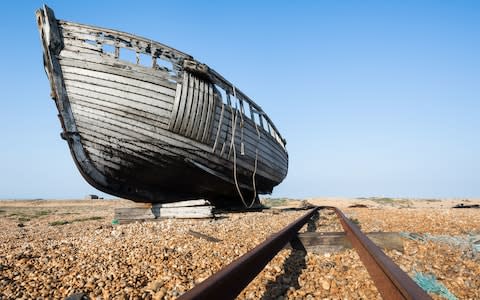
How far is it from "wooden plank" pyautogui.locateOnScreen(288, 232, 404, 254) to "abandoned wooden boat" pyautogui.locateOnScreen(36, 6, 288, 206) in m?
5.71

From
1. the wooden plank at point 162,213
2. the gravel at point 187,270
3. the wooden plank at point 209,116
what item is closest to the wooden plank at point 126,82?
the wooden plank at point 209,116

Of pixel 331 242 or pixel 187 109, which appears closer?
pixel 331 242

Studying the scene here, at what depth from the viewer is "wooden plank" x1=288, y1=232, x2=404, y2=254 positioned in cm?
378

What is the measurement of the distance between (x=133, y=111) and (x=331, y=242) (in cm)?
629

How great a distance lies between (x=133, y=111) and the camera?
832cm

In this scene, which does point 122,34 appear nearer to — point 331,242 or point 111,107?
point 111,107

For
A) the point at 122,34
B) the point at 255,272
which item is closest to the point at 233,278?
the point at 255,272

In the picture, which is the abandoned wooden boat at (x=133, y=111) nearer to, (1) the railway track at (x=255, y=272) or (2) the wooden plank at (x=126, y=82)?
(2) the wooden plank at (x=126, y=82)

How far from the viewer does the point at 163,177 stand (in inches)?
373

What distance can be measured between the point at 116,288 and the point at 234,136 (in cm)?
786

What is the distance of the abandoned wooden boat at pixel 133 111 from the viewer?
26.9ft

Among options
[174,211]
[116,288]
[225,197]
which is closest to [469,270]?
[116,288]

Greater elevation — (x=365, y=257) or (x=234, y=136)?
(x=234, y=136)

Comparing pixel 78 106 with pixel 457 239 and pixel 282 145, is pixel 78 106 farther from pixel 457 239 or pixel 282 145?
pixel 282 145
